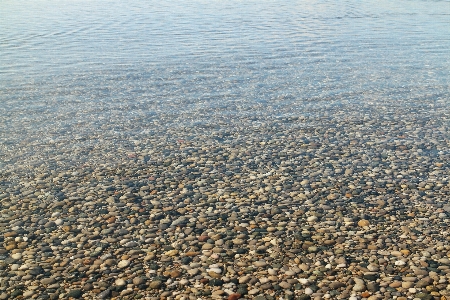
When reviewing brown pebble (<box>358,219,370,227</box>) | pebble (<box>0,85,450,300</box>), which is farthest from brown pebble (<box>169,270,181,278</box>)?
brown pebble (<box>358,219,370,227</box>)

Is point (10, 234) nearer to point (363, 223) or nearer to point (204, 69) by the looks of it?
point (363, 223)

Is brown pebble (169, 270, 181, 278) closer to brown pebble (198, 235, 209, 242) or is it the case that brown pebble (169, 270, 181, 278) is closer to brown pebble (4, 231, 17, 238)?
brown pebble (198, 235, 209, 242)

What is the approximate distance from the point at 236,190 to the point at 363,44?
14578 mm

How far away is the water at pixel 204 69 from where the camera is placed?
1250 cm

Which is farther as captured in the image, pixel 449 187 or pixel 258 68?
pixel 258 68

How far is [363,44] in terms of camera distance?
21422mm

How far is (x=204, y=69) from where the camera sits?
17109 millimetres

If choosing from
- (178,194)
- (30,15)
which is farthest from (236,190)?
(30,15)

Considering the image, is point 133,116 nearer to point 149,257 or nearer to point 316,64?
point 149,257

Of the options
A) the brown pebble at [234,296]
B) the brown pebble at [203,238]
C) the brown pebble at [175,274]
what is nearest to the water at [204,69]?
the brown pebble at [203,238]

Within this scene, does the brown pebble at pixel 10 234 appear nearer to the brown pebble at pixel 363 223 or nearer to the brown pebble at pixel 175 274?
the brown pebble at pixel 175 274

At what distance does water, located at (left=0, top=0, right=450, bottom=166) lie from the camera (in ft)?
41.0

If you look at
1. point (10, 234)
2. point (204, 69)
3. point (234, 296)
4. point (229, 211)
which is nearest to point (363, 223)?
point (229, 211)

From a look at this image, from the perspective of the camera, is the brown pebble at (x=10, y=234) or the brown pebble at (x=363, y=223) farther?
the brown pebble at (x=363, y=223)
